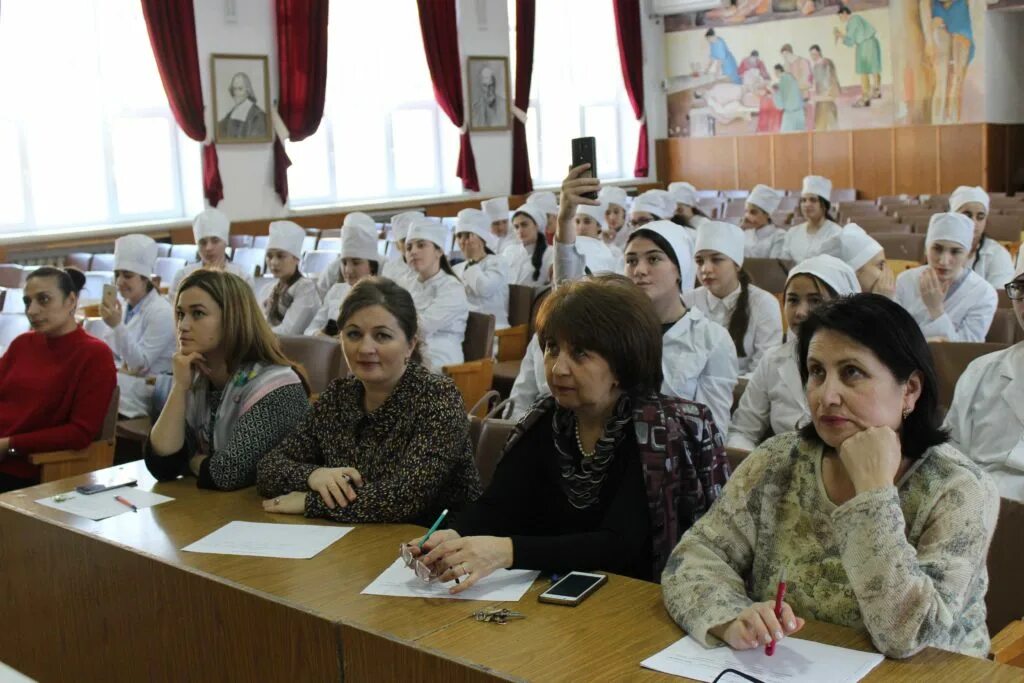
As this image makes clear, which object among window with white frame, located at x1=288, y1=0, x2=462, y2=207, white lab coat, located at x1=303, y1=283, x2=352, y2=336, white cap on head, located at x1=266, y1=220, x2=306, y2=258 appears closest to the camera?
white lab coat, located at x1=303, y1=283, x2=352, y2=336

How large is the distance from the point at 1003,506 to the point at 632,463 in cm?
81

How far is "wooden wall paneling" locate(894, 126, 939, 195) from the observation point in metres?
15.8

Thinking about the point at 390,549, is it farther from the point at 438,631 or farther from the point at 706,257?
the point at 706,257

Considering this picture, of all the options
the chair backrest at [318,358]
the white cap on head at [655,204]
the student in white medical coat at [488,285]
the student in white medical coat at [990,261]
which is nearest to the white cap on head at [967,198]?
the student in white medical coat at [990,261]

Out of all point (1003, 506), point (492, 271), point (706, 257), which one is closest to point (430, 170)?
point (492, 271)

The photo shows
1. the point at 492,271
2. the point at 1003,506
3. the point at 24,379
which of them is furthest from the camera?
the point at 492,271

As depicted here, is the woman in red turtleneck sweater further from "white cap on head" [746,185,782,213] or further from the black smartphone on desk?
"white cap on head" [746,185,782,213]

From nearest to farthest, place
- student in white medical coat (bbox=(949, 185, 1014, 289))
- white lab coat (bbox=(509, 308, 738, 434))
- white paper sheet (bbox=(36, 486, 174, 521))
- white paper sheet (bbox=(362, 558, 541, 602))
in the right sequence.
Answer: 1. white paper sheet (bbox=(362, 558, 541, 602))
2. white paper sheet (bbox=(36, 486, 174, 521))
3. white lab coat (bbox=(509, 308, 738, 434))
4. student in white medical coat (bbox=(949, 185, 1014, 289))

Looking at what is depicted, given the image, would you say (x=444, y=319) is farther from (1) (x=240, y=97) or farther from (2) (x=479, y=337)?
(1) (x=240, y=97)

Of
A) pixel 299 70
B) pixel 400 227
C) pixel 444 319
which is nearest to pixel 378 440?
pixel 444 319

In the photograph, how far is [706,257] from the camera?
206 inches

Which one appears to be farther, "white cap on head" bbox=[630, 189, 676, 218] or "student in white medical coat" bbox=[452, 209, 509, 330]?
"white cap on head" bbox=[630, 189, 676, 218]

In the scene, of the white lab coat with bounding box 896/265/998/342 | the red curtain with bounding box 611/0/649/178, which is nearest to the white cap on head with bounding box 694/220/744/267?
the white lab coat with bounding box 896/265/998/342

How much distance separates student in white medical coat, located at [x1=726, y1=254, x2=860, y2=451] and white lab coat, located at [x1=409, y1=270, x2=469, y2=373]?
7.76ft
